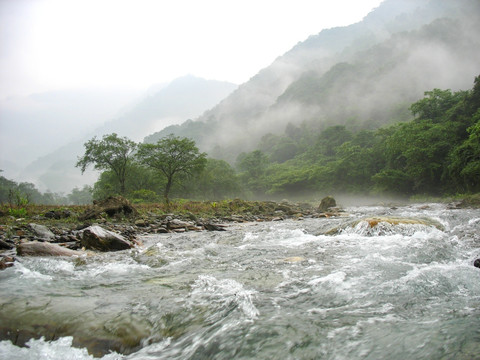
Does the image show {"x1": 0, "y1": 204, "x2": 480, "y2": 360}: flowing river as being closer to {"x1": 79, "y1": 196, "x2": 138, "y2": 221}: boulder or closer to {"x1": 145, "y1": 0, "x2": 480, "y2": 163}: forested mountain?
{"x1": 79, "y1": 196, "x2": 138, "y2": 221}: boulder

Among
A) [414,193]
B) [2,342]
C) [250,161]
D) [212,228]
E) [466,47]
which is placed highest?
[466,47]

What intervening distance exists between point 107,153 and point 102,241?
35425mm

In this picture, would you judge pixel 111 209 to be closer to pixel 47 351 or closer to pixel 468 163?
pixel 47 351

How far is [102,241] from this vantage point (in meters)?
8.43

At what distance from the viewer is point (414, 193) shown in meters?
39.5

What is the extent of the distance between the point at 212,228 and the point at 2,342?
10.7 metres

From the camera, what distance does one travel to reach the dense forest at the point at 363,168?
32625 millimetres

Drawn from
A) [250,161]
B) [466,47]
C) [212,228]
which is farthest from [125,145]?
[466,47]

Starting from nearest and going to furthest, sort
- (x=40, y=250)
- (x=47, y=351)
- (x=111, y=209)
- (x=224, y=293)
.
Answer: (x=47, y=351), (x=224, y=293), (x=40, y=250), (x=111, y=209)

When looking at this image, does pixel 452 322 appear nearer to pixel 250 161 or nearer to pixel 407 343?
pixel 407 343

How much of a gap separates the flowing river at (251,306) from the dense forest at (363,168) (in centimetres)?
1787

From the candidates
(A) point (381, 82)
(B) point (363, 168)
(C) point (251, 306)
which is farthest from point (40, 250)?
(A) point (381, 82)

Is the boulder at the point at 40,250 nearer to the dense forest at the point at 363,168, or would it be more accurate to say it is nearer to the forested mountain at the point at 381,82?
the dense forest at the point at 363,168

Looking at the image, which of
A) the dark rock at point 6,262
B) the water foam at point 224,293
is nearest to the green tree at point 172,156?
the dark rock at point 6,262
